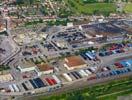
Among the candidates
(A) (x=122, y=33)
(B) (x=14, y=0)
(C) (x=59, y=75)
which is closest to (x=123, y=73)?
(C) (x=59, y=75)

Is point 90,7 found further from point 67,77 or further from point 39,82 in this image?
point 39,82

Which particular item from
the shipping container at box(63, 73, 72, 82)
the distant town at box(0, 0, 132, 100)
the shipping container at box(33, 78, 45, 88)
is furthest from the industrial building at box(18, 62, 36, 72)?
the shipping container at box(63, 73, 72, 82)

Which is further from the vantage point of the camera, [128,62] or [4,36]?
[4,36]

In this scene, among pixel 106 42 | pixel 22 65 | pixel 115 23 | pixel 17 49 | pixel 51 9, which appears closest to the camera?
pixel 22 65

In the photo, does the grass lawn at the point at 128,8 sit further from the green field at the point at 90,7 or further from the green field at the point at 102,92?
the green field at the point at 102,92

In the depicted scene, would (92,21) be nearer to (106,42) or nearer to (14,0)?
(106,42)

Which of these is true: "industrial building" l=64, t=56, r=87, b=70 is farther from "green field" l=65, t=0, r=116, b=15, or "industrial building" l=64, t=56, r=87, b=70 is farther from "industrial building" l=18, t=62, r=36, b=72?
"green field" l=65, t=0, r=116, b=15

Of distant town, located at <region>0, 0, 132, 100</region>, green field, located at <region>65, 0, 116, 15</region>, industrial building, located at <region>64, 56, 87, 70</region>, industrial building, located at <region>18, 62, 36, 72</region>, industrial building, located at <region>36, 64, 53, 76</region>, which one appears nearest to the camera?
distant town, located at <region>0, 0, 132, 100</region>

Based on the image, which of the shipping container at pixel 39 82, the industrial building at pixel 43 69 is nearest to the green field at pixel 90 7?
the industrial building at pixel 43 69
